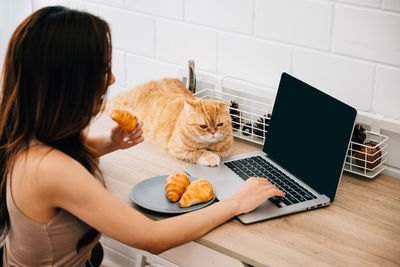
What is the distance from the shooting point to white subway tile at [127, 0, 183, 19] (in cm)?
187

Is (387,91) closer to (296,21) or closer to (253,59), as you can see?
(296,21)

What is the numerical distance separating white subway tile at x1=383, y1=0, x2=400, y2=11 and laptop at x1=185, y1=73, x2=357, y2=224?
333 millimetres

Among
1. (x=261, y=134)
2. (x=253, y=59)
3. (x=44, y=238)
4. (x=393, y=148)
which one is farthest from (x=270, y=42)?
(x=44, y=238)

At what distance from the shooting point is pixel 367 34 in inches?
57.6

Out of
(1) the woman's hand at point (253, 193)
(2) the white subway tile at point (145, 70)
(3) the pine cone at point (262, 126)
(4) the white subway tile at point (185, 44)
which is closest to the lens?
(1) the woman's hand at point (253, 193)

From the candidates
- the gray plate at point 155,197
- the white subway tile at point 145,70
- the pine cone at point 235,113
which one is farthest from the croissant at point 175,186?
the white subway tile at point 145,70

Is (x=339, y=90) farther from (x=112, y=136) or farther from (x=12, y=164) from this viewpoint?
(x=12, y=164)

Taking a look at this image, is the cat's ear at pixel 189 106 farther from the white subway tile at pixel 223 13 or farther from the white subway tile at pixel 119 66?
the white subway tile at pixel 119 66

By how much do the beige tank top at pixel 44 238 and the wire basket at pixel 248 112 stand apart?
2.42 ft

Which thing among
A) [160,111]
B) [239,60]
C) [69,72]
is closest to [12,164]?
[69,72]

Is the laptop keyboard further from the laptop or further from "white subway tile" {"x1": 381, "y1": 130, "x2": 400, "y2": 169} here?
"white subway tile" {"x1": 381, "y1": 130, "x2": 400, "y2": 169}

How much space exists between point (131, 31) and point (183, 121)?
695 millimetres

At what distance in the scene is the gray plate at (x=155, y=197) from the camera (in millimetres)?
1238

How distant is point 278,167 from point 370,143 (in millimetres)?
298
